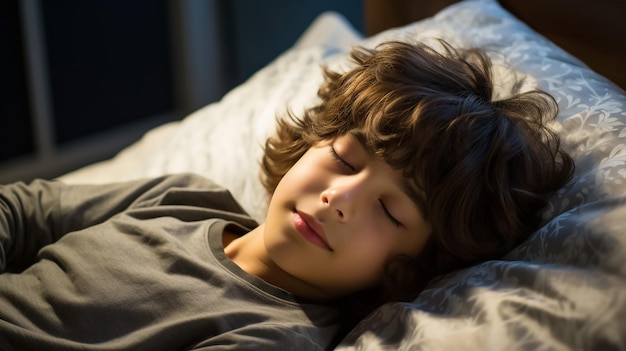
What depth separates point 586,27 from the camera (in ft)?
4.36

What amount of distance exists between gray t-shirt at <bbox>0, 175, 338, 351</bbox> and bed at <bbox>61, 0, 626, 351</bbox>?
12 centimetres

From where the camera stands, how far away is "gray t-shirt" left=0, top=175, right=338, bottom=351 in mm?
993

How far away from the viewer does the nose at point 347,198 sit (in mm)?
998

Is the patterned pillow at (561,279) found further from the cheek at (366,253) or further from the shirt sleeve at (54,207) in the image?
the shirt sleeve at (54,207)

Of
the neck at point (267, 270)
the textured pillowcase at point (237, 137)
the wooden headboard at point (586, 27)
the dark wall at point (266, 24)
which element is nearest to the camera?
the neck at point (267, 270)

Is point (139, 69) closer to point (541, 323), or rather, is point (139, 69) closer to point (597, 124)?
point (597, 124)

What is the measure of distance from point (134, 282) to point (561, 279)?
0.55 metres

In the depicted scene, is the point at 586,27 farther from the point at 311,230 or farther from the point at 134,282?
the point at 134,282

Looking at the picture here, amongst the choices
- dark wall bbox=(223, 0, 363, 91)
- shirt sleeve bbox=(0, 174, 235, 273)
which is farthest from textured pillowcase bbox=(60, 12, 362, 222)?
dark wall bbox=(223, 0, 363, 91)

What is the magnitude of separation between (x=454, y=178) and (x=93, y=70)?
6.16ft

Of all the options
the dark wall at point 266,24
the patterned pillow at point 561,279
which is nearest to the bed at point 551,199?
the patterned pillow at point 561,279

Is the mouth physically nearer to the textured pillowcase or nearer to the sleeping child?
the sleeping child

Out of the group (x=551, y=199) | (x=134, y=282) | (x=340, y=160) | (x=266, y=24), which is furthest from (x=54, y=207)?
(x=266, y=24)

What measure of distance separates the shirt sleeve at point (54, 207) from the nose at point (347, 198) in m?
0.34
